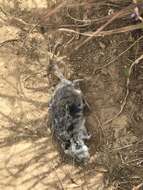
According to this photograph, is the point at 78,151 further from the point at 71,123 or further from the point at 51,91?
the point at 51,91

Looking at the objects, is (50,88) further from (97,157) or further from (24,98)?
(97,157)

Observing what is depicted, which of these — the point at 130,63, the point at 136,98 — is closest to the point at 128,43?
the point at 130,63

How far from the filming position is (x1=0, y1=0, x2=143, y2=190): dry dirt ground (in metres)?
2.30

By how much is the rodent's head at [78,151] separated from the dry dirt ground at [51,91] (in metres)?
0.03

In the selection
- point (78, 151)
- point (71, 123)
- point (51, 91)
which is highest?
point (51, 91)

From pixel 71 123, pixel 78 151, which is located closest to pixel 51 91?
pixel 71 123

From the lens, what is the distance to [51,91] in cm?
237

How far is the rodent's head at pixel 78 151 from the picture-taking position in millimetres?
2283

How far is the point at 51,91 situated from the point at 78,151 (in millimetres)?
291

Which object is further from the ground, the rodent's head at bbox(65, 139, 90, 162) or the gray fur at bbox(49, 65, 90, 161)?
the gray fur at bbox(49, 65, 90, 161)

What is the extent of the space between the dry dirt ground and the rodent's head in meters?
0.03

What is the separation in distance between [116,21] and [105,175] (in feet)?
2.20

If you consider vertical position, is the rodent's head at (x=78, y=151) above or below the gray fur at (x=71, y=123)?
below

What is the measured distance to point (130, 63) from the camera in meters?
2.36
